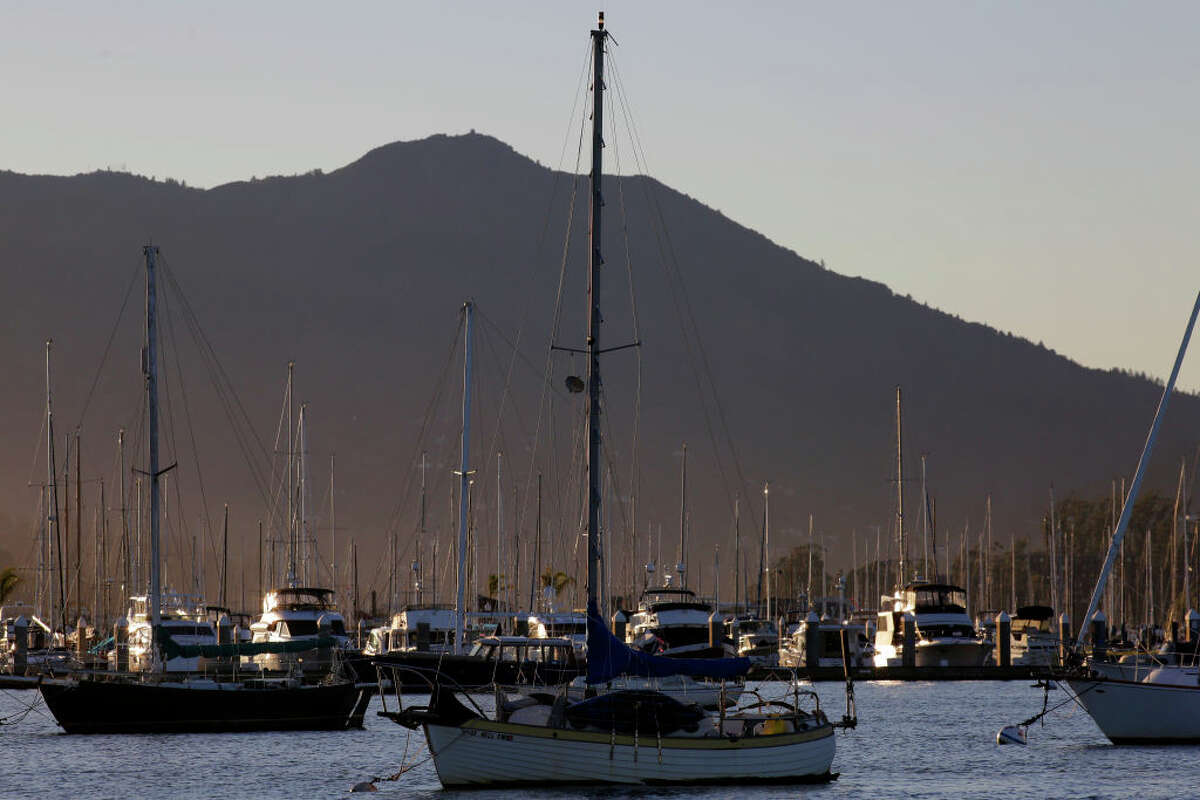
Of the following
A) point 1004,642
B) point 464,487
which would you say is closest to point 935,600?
point 1004,642

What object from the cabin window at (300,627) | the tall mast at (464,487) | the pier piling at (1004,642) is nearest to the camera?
the tall mast at (464,487)

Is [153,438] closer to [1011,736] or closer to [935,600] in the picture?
[1011,736]

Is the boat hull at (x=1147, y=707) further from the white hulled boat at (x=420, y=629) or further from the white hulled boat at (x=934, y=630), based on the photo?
the white hulled boat at (x=934, y=630)

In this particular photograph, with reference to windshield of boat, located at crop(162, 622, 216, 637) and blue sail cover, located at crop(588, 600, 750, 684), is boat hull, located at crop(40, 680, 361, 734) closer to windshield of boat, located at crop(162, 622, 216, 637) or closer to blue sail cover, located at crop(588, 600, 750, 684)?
blue sail cover, located at crop(588, 600, 750, 684)

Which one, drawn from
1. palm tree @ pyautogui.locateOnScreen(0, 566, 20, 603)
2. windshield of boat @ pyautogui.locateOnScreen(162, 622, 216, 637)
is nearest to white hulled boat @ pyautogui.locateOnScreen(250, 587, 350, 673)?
windshield of boat @ pyautogui.locateOnScreen(162, 622, 216, 637)

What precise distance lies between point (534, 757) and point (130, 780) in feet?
51.2

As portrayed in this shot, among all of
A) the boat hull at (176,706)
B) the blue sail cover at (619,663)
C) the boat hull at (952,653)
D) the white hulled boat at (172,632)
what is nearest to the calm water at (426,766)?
the boat hull at (176,706)

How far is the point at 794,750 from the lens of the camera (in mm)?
50812

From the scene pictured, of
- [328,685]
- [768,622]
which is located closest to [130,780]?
[328,685]

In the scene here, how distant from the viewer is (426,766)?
205 ft

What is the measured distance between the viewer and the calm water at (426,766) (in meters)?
54.8

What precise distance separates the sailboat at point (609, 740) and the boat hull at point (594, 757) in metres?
0.02

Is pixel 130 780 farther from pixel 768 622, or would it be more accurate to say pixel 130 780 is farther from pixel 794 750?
pixel 768 622

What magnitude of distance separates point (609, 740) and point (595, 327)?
38.0 feet
